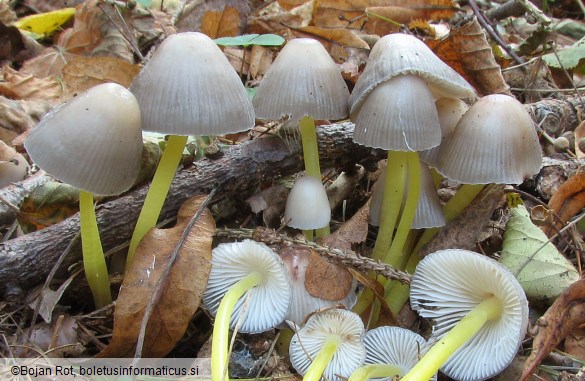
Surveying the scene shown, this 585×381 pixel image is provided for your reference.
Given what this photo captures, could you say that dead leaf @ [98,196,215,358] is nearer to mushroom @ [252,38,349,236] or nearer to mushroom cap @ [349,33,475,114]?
mushroom @ [252,38,349,236]

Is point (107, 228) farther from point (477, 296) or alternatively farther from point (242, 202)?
point (477, 296)

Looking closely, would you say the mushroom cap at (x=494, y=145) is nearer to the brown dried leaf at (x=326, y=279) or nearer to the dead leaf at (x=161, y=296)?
the brown dried leaf at (x=326, y=279)

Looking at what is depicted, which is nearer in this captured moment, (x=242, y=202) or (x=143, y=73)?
(x=143, y=73)

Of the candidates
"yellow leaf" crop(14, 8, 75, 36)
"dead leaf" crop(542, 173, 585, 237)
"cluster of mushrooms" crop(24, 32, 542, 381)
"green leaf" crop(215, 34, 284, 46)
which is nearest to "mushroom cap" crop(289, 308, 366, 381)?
"cluster of mushrooms" crop(24, 32, 542, 381)

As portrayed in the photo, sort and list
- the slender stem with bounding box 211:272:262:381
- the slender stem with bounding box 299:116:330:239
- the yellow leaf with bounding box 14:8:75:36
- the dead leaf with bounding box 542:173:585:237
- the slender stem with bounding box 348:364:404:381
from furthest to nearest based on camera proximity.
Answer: the yellow leaf with bounding box 14:8:75:36, the dead leaf with bounding box 542:173:585:237, the slender stem with bounding box 299:116:330:239, the slender stem with bounding box 348:364:404:381, the slender stem with bounding box 211:272:262:381

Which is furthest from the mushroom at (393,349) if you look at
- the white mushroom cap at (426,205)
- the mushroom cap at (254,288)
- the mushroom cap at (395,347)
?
the white mushroom cap at (426,205)

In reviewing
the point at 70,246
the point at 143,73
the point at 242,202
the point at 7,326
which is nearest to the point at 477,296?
the point at 242,202

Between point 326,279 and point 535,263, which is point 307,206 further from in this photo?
point 535,263
